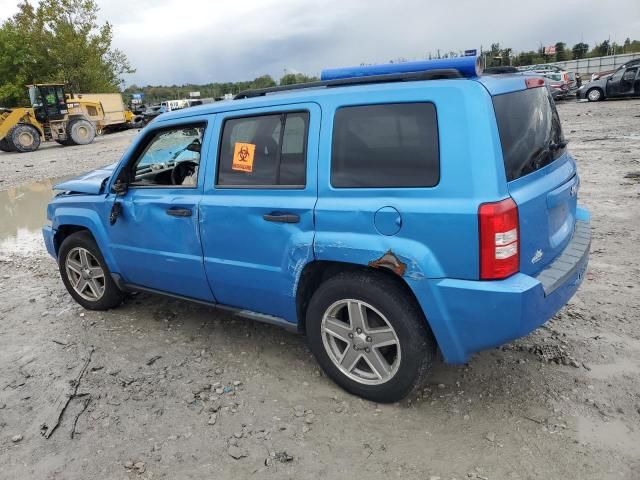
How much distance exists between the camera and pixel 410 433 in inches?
111

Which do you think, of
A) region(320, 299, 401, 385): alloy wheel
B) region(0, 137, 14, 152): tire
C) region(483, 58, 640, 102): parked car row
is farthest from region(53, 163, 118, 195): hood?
region(0, 137, 14, 152): tire

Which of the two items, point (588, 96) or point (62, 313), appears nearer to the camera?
point (62, 313)

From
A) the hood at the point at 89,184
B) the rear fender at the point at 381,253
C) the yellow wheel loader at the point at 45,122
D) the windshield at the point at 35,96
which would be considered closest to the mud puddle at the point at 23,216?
the hood at the point at 89,184

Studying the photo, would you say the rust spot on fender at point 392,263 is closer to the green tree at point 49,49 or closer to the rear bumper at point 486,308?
the rear bumper at point 486,308

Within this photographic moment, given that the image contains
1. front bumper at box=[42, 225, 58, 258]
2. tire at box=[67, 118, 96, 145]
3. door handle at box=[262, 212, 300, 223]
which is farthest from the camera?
tire at box=[67, 118, 96, 145]

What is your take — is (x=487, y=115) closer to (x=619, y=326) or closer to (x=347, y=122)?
(x=347, y=122)

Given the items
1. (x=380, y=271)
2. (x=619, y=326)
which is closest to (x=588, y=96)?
(x=619, y=326)

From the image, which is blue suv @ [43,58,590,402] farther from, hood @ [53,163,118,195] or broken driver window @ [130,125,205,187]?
hood @ [53,163,118,195]

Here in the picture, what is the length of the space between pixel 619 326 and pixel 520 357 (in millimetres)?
912

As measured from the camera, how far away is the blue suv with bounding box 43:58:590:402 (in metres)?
2.53

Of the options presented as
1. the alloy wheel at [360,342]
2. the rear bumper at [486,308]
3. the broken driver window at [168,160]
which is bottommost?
the alloy wheel at [360,342]

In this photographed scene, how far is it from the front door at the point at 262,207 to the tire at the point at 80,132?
2381 cm

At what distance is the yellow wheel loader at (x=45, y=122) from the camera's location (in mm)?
22250

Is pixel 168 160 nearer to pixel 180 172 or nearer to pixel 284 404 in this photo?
pixel 180 172
